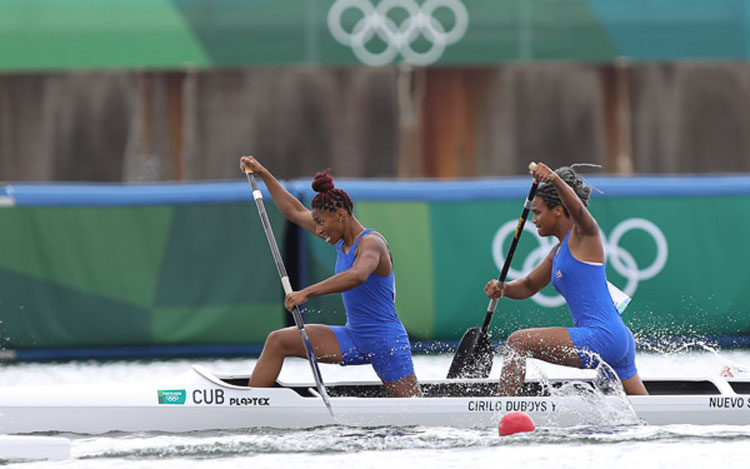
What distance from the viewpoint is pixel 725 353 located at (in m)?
13.7

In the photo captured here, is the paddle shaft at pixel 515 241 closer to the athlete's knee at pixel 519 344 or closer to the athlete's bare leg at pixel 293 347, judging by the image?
the athlete's knee at pixel 519 344

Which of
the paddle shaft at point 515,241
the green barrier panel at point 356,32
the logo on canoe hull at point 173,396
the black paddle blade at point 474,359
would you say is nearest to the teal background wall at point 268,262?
the black paddle blade at point 474,359

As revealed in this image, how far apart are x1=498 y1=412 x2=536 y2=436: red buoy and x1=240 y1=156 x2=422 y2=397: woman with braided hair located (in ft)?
1.99

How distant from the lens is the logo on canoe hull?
30.4 feet

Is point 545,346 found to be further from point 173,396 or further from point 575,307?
point 173,396

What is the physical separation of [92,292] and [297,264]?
2.00 metres

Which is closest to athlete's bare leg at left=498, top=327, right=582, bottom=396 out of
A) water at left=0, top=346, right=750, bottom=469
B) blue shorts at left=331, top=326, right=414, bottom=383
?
water at left=0, top=346, right=750, bottom=469

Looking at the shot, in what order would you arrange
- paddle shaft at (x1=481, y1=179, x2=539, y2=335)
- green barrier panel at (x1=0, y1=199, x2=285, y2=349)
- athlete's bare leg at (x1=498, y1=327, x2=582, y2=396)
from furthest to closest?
green barrier panel at (x1=0, y1=199, x2=285, y2=349), paddle shaft at (x1=481, y1=179, x2=539, y2=335), athlete's bare leg at (x1=498, y1=327, x2=582, y2=396)

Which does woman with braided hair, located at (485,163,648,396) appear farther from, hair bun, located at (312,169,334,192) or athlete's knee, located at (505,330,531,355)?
hair bun, located at (312,169,334,192)

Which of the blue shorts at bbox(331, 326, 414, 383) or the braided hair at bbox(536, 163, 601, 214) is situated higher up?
the braided hair at bbox(536, 163, 601, 214)

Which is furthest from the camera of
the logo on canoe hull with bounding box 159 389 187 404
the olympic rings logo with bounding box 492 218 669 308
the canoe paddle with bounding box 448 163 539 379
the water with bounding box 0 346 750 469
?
the olympic rings logo with bounding box 492 218 669 308

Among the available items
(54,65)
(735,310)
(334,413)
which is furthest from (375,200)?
(54,65)

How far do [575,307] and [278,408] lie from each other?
201 centimetres

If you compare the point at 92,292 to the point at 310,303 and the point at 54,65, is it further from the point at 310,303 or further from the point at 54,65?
the point at 54,65
